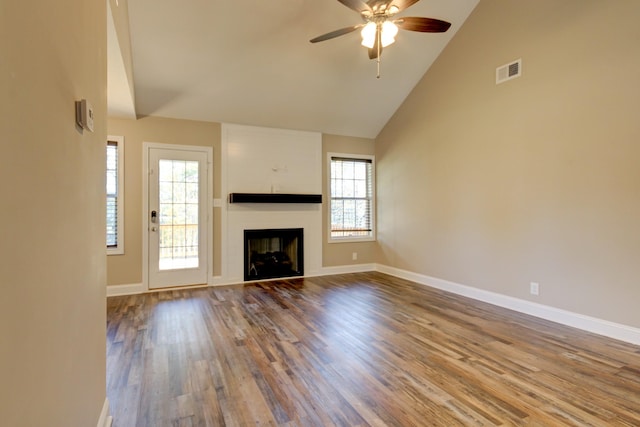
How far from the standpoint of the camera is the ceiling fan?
279cm

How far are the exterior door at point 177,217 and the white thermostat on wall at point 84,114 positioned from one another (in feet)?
12.1

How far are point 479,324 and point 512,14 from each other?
3599mm

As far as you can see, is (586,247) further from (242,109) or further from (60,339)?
(242,109)

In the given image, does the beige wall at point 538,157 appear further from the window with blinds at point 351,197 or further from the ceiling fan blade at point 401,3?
the ceiling fan blade at point 401,3

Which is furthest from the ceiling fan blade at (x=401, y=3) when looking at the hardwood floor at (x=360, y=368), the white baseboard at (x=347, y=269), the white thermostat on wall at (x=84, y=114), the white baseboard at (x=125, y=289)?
the white baseboard at (x=125, y=289)

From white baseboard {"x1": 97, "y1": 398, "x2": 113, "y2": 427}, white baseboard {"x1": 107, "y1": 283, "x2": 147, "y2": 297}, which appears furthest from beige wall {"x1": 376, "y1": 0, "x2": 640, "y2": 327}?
white baseboard {"x1": 107, "y1": 283, "x2": 147, "y2": 297}

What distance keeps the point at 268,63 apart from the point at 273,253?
10.3 feet

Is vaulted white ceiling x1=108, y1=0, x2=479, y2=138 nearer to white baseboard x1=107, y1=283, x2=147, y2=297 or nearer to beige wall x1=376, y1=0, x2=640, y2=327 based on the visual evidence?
beige wall x1=376, y1=0, x2=640, y2=327

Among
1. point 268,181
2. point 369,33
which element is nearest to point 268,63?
point 369,33

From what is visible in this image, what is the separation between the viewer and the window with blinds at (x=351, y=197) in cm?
620

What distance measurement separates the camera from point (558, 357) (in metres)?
2.64

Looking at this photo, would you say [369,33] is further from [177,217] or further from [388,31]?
[177,217]

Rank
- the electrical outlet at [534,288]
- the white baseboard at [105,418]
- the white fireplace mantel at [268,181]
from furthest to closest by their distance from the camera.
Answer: the white fireplace mantel at [268,181] → the electrical outlet at [534,288] → the white baseboard at [105,418]

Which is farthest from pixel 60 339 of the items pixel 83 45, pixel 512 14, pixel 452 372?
pixel 512 14
